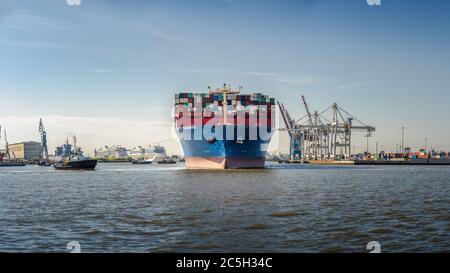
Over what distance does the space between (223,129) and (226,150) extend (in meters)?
3.90

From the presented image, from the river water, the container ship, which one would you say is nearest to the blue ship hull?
the container ship

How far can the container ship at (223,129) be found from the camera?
71.2 metres

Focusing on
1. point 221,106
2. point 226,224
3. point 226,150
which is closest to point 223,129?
point 226,150

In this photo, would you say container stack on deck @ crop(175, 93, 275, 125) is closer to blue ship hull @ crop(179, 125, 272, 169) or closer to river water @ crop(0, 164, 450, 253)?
blue ship hull @ crop(179, 125, 272, 169)

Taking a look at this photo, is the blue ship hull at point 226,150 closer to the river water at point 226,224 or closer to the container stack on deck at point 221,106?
the container stack on deck at point 221,106

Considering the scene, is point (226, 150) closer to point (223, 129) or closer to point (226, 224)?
point (223, 129)

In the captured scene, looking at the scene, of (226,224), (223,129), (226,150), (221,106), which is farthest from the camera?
(221,106)

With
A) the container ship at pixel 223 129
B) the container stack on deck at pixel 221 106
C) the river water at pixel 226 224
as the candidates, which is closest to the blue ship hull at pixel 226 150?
the container ship at pixel 223 129

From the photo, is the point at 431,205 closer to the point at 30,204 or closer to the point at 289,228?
the point at 289,228

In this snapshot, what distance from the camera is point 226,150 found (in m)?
70.4

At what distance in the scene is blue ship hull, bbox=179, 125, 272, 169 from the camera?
2781 inches
